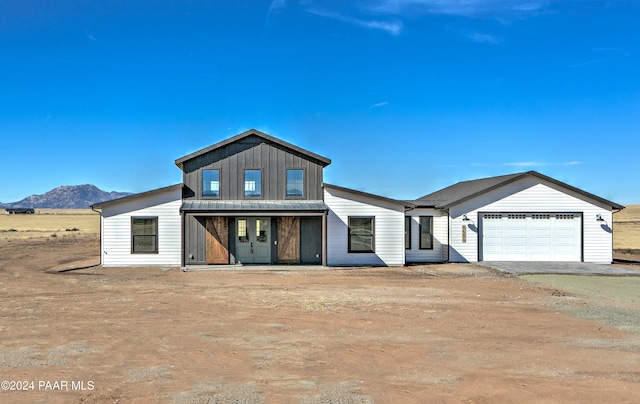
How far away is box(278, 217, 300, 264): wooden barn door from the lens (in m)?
21.3

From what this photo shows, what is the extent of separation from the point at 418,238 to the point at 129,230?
13.9m

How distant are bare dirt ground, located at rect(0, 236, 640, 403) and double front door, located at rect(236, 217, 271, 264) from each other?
6.22 meters

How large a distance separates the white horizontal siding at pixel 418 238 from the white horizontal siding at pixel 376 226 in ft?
6.81

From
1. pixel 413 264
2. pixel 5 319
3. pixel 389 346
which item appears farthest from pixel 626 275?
pixel 5 319

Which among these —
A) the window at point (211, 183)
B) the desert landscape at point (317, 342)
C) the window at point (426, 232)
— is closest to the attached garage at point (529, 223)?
the window at point (426, 232)

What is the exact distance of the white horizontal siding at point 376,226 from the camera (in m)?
21.5

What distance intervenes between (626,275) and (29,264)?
25.6m

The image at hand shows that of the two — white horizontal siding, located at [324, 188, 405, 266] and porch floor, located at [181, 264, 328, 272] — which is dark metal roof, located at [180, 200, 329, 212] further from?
porch floor, located at [181, 264, 328, 272]

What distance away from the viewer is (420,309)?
36.9 ft

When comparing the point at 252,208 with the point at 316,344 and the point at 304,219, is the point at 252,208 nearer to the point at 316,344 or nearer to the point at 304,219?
the point at 304,219

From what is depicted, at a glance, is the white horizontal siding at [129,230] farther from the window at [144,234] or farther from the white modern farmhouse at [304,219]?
the window at [144,234]

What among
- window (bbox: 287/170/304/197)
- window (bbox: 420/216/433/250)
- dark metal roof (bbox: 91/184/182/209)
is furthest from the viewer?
window (bbox: 420/216/433/250)

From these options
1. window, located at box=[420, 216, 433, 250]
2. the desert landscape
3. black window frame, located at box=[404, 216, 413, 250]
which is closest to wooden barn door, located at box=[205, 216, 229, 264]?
the desert landscape

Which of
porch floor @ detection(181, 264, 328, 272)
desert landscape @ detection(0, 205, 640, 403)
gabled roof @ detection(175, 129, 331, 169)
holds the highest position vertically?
gabled roof @ detection(175, 129, 331, 169)
